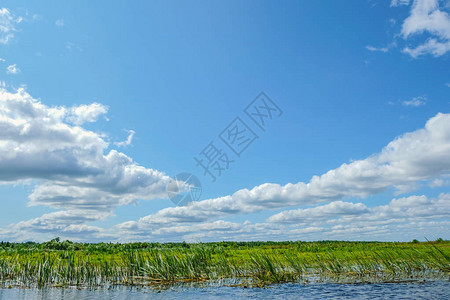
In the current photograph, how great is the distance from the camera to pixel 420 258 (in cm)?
2080

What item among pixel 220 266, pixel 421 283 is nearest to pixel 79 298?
pixel 220 266

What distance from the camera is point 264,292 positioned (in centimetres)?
1389

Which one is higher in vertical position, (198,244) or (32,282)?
(198,244)

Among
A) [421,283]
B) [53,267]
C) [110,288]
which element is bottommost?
[421,283]

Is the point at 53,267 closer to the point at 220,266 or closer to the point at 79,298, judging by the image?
the point at 79,298

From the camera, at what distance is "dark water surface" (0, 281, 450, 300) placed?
1309cm

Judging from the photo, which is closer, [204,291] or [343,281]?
[204,291]

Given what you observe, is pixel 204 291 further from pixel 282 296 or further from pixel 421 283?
pixel 421 283

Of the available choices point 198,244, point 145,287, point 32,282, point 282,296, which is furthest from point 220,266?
point 32,282

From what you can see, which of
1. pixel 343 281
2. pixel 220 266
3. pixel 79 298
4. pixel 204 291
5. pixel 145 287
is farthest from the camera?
pixel 220 266

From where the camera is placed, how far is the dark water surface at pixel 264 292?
13.1 m

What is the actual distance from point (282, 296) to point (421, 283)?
7031mm

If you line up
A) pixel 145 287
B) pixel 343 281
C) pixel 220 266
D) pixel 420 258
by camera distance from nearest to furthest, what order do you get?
pixel 145 287
pixel 343 281
pixel 220 266
pixel 420 258

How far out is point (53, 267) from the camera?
17.1 m
